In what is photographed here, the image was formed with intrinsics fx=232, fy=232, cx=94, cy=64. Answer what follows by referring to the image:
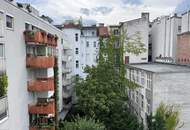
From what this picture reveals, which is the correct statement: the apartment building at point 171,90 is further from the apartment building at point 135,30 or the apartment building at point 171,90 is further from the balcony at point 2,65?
the apartment building at point 135,30

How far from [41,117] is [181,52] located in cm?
2368

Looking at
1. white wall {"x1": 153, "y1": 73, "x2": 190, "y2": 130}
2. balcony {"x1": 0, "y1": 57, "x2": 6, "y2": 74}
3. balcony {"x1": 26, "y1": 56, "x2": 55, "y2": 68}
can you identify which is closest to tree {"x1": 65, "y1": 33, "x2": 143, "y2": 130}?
white wall {"x1": 153, "y1": 73, "x2": 190, "y2": 130}

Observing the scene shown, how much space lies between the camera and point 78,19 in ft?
161

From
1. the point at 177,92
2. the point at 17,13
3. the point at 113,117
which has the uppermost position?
the point at 17,13

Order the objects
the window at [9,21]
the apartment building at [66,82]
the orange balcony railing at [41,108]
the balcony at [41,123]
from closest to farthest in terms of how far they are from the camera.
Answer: the window at [9,21] < the orange balcony railing at [41,108] < the balcony at [41,123] < the apartment building at [66,82]

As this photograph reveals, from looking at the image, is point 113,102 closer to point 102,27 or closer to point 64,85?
point 64,85

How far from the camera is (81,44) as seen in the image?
149 feet

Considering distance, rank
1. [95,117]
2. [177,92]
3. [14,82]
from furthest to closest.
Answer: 1. [95,117]
2. [177,92]
3. [14,82]

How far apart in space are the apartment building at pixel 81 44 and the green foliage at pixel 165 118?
21367 mm

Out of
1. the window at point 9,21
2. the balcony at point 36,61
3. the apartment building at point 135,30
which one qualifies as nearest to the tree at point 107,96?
the apartment building at point 135,30

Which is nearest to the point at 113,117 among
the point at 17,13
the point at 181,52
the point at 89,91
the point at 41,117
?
the point at 89,91

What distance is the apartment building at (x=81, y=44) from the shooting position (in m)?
42.0

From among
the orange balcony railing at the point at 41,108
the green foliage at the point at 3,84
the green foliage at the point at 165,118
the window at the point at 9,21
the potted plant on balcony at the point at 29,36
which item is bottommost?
the green foliage at the point at 165,118

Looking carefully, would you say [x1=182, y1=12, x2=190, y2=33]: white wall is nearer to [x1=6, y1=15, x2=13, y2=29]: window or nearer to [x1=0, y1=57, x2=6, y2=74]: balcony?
[x1=6, y1=15, x2=13, y2=29]: window
